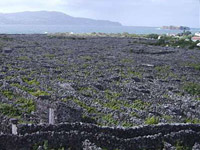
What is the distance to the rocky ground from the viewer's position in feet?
71.3

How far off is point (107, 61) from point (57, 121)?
28.7 meters

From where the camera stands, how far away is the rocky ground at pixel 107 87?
21.7 metres

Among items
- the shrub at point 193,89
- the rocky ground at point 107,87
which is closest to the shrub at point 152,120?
the rocky ground at point 107,87

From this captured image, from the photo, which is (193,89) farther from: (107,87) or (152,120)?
(152,120)

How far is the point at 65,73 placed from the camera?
35.7 metres

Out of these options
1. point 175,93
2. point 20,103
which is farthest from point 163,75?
point 20,103

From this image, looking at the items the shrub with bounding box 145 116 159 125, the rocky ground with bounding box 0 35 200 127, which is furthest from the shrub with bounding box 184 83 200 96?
the shrub with bounding box 145 116 159 125

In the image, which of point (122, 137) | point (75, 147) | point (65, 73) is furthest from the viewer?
point (65, 73)

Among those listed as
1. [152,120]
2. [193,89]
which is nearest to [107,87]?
[193,89]

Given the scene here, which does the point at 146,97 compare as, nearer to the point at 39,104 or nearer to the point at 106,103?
the point at 106,103

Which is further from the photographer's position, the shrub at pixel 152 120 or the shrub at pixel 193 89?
the shrub at pixel 193 89

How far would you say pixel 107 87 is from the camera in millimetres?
30141

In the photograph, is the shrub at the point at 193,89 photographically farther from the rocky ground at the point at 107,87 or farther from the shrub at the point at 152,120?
the shrub at the point at 152,120

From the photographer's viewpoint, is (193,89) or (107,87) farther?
(193,89)
